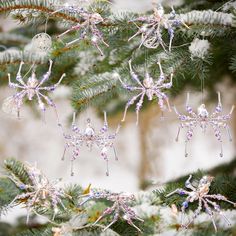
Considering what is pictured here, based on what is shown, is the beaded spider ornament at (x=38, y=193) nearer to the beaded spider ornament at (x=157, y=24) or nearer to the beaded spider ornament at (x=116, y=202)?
the beaded spider ornament at (x=116, y=202)

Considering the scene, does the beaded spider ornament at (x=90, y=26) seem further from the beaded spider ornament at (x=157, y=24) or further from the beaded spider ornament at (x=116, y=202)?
the beaded spider ornament at (x=116, y=202)

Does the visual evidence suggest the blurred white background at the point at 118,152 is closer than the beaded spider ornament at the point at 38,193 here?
No

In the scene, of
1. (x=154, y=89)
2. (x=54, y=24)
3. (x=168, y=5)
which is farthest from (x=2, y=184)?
(x=54, y=24)

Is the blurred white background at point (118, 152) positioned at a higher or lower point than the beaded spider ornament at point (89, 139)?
lower

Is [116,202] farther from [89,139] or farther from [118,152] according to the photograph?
[118,152]

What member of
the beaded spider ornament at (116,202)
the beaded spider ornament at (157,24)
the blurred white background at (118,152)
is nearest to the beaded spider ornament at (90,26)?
the beaded spider ornament at (157,24)

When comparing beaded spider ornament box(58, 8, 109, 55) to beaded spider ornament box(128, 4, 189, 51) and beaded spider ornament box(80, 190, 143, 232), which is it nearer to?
beaded spider ornament box(128, 4, 189, 51)

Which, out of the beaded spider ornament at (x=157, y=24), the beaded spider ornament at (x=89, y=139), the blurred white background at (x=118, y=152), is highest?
the beaded spider ornament at (x=157, y=24)

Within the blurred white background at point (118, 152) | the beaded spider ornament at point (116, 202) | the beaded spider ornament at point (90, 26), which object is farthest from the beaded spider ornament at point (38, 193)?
the blurred white background at point (118, 152)

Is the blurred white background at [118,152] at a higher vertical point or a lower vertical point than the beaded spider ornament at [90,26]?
lower
